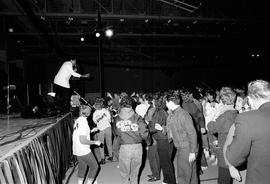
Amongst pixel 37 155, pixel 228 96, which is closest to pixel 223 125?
pixel 228 96

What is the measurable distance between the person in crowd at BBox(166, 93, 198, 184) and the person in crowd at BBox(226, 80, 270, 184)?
2.22 metres

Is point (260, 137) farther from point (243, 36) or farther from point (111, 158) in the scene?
point (243, 36)

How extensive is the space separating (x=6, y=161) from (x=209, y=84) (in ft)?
92.4

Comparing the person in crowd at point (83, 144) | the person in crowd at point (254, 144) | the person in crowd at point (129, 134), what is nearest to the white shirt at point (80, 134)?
the person in crowd at point (83, 144)

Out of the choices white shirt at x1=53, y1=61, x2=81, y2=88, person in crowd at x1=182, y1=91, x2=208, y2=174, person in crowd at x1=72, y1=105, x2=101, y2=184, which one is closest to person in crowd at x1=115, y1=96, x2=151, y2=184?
person in crowd at x1=72, y1=105, x2=101, y2=184

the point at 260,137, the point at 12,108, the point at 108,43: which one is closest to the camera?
the point at 260,137

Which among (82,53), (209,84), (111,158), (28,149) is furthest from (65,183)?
(209,84)

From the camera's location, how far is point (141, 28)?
1984 centimetres

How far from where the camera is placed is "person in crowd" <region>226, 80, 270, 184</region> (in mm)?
2527

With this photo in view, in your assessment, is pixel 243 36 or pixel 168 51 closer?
pixel 243 36

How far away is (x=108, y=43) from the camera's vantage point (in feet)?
79.7

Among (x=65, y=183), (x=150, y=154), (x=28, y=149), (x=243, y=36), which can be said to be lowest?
(x=65, y=183)

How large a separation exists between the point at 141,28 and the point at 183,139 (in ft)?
52.0

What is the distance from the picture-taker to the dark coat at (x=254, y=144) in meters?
2.53
